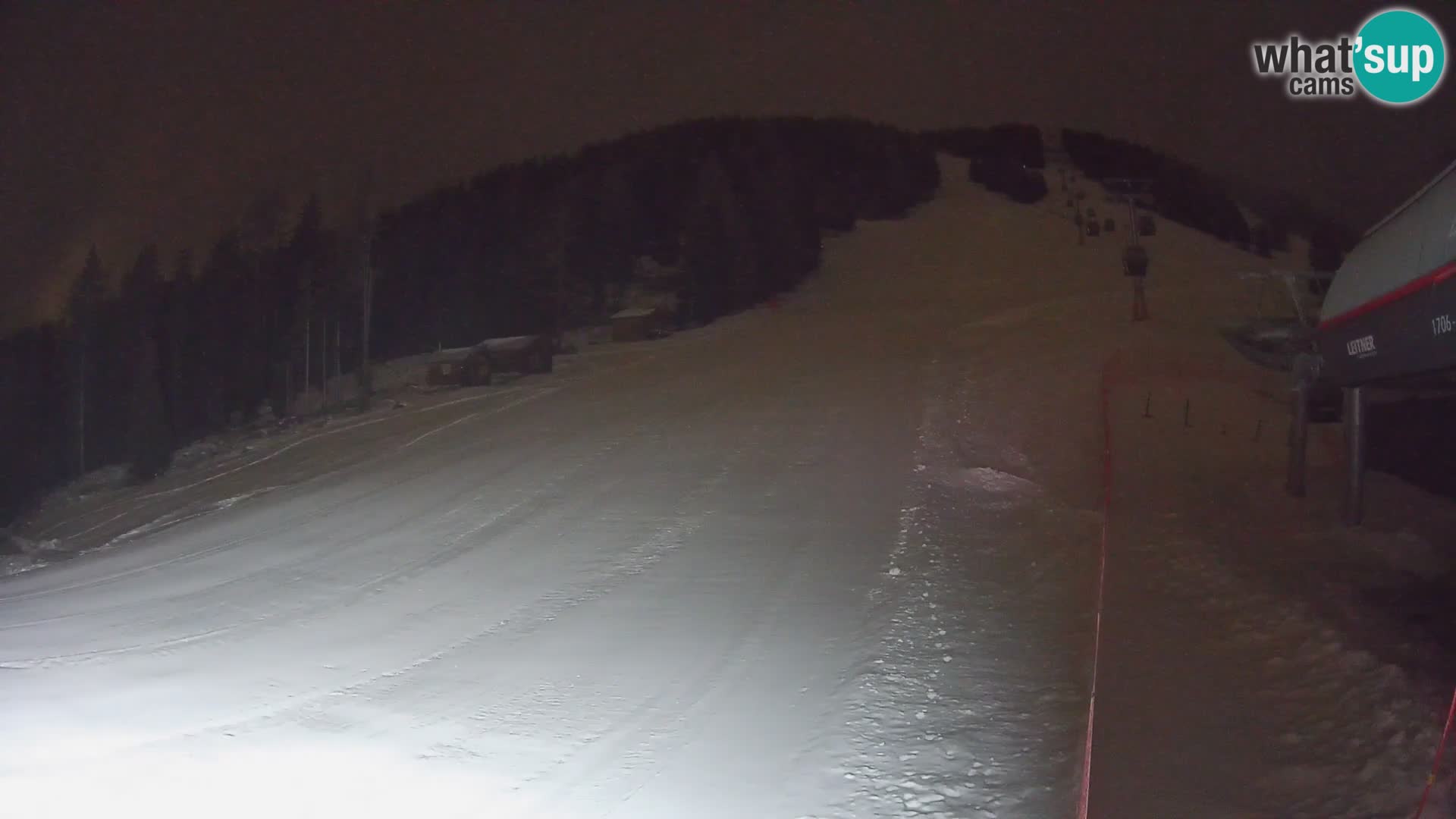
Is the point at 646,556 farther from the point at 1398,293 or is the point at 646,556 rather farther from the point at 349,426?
the point at 349,426

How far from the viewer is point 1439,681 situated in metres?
7.19

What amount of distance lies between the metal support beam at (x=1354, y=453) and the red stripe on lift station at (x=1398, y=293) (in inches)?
32.8

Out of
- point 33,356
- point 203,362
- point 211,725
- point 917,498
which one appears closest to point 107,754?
point 211,725

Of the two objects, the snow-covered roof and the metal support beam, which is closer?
the metal support beam

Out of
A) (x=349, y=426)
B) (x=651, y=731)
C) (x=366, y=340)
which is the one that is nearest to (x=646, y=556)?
(x=651, y=731)

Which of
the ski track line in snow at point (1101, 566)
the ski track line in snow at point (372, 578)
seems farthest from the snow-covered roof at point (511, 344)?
the ski track line in snow at point (1101, 566)

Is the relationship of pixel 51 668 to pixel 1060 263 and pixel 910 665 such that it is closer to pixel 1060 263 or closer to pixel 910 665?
pixel 910 665

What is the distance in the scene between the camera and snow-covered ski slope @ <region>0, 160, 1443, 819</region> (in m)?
6.28

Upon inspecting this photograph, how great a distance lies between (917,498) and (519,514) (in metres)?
5.48

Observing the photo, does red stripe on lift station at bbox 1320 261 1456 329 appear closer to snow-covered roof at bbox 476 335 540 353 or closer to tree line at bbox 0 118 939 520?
snow-covered roof at bbox 476 335 540 353

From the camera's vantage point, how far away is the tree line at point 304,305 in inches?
2096

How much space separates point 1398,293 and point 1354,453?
369 centimetres

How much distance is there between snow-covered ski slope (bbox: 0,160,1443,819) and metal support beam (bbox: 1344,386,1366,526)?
53 cm

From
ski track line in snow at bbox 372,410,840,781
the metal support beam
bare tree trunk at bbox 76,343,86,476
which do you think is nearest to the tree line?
bare tree trunk at bbox 76,343,86,476
